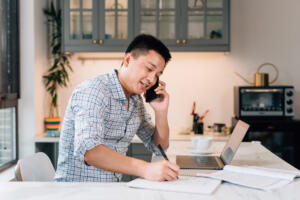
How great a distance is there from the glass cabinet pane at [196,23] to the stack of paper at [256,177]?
201cm

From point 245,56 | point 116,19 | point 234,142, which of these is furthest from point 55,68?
point 234,142

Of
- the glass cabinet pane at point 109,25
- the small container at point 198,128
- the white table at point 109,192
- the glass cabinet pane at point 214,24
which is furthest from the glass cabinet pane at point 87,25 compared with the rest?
the white table at point 109,192

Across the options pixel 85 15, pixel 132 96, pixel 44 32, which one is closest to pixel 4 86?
pixel 44 32

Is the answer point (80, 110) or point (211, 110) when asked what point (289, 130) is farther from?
point (80, 110)

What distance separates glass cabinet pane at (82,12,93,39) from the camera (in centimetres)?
327

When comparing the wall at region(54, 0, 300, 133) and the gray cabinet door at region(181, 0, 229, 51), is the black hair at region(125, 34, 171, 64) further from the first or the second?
the wall at region(54, 0, 300, 133)

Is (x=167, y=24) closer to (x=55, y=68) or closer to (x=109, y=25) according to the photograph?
(x=109, y=25)

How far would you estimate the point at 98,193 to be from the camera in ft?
3.63

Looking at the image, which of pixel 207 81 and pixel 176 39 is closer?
pixel 176 39

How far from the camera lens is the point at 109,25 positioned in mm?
3275

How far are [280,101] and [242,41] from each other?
0.75m

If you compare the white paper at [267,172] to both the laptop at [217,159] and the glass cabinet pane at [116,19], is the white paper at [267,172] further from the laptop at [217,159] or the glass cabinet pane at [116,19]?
the glass cabinet pane at [116,19]

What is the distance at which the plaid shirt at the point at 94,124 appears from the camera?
1359 millimetres

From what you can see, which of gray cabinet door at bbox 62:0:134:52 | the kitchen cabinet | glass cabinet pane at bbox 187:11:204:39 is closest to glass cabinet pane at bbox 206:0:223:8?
the kitchen cabinet
